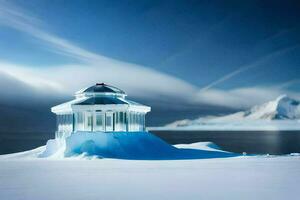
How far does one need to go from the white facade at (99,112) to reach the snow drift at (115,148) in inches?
68.6

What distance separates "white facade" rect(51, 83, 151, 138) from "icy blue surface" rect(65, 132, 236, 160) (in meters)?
1.85

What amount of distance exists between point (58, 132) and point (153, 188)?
3384cm

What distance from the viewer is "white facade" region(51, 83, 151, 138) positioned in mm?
48950

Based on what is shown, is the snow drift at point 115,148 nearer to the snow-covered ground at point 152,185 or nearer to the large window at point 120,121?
the large window at point 120,121

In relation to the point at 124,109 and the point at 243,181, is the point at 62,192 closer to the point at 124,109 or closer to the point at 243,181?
the point at 243,181

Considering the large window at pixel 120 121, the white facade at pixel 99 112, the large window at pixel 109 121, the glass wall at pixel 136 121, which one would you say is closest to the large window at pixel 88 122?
the white facade at pixel 99 112

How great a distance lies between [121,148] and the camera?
4656 cm

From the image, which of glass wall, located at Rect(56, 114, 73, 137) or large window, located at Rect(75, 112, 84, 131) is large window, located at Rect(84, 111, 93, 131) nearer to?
large window, located at Rect(75, 112, 84, 131)

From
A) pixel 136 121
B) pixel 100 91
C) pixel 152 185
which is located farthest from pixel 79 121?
pixel 152 185

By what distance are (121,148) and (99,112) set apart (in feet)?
16.5

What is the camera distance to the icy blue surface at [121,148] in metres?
45.7

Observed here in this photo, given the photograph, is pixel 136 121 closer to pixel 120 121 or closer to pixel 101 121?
pixel 120 121

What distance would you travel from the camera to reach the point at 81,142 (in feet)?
154

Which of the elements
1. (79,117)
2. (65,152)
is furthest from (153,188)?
(79,117)
